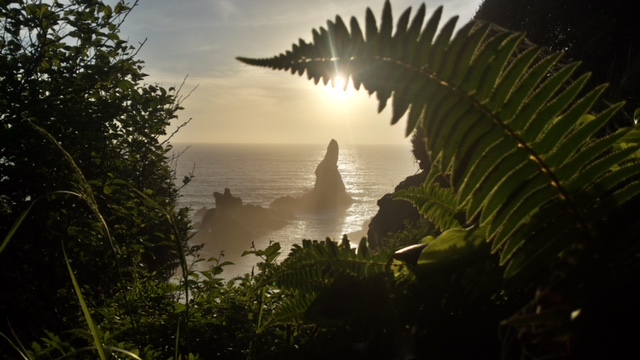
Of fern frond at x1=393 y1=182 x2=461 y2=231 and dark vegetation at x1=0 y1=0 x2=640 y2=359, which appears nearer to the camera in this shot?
dark vegetation at x1=0 y1=0 x2=640 y2=359

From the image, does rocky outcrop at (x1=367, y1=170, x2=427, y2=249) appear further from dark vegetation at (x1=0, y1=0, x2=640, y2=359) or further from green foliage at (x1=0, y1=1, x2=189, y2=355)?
dark vegetation at (x1=0, y1=0, x2=640, y2=359)

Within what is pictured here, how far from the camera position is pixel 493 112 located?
38.9 inches

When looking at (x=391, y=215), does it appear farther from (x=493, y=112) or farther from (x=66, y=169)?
(x=493, y=112)

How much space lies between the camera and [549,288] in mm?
743

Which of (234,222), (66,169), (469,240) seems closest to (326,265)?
(469,240)

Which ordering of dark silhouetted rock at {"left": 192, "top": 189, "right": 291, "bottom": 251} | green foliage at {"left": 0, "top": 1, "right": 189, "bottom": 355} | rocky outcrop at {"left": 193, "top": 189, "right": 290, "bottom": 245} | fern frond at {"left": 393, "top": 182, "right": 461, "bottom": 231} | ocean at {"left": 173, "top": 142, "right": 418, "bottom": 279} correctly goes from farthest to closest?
1. rocky outcrop at {"left": 193, "top": 189, "right": 290, "bottom": 245}
2. dark silhouetted rock at {"left": 192, "top": 189, "right": 291, "bottom": 251}
3. ocean at {"left": 173, "top": 142, "right": 418, "bottom": 279}
4. green foliage at {"left": 0, "top": 1, "right": 189, "bottom": 355}
5. fern frond at {"left": 393, "top": 182, "right": 461, "bottom": 231}

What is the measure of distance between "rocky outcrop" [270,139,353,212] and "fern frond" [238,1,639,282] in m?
106

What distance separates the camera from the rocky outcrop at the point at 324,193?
108875 mm

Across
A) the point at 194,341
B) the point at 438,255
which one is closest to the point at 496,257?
the point at 438,255

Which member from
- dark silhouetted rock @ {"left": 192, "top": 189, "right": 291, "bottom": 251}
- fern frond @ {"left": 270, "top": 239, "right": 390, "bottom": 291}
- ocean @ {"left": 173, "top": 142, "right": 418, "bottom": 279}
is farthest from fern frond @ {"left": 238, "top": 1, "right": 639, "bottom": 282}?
dark silhouetted rock @ {"left": 192, "top": 189, "right": 291, "bottom": 251}

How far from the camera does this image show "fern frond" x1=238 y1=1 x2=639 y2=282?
0.97m

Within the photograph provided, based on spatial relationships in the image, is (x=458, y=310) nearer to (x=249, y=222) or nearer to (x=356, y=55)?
(x=356, y=55)

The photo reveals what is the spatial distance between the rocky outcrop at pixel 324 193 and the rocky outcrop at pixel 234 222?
526 inches

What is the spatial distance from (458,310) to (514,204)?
1.62 ft
